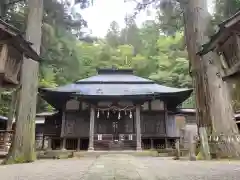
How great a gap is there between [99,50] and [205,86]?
85.3 ft

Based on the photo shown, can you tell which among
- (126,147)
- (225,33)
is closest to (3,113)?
(126,147)

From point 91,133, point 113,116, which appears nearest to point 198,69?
point 91,133

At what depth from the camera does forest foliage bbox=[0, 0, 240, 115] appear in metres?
13.8

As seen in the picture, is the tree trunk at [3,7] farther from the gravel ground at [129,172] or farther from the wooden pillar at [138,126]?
the wooden pillar at [138,126]

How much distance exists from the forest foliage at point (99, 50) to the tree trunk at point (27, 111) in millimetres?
1515

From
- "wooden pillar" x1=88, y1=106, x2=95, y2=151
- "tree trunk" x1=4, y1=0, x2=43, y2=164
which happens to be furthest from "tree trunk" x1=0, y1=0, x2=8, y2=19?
"wooden pillar" x1=88, y1=106, x2=95, y2=151

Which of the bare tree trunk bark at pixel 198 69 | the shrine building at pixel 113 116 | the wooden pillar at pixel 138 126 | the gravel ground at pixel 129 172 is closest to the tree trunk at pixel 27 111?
the gravel ground at pixel 129 172

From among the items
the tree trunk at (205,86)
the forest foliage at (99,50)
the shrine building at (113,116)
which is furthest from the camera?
the shrine building at (113,116)

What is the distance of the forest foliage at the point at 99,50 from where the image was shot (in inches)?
542

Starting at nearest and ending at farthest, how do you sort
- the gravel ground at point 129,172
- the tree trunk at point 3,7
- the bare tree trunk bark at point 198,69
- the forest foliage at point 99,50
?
the gravel ground at point 129,172, the bare tree trunk bark at point 198,69, the tree trunk at point 3,7, the forest foliage at point 99,50

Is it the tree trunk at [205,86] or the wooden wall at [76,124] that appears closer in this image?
the tree trunk at [205,86]

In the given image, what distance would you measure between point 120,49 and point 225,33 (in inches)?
1146

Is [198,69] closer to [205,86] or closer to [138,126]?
[205,86]

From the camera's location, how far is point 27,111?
9.72 meters
